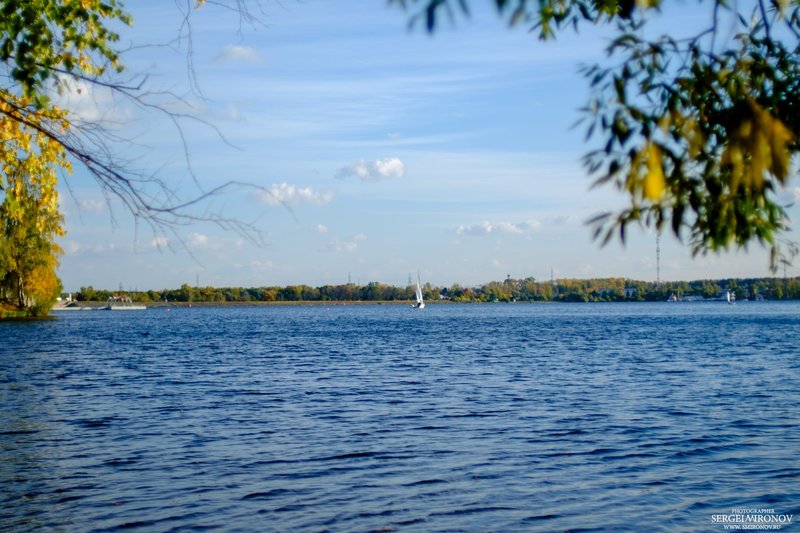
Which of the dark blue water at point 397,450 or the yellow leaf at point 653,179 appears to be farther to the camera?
the dark blue water at point 397,450

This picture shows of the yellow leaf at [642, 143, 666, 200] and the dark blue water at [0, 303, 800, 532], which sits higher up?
the yellow leaf at [642, 143, 666, 200]

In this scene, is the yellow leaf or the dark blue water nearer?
the yellow leaf

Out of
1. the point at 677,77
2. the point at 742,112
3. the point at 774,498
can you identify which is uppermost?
the point at 677,77

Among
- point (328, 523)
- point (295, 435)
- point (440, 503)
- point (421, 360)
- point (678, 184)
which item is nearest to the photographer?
point (678, 184)

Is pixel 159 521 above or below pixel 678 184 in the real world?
below

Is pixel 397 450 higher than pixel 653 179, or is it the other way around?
pixel 653 179

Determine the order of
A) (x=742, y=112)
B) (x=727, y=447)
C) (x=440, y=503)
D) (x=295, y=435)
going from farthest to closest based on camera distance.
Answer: (x=295, y=435), (x=727, y=447), (x=440, y=503), (x=742, y=112)

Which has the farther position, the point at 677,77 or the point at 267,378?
the point at 267,378

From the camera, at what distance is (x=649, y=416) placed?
24453mm

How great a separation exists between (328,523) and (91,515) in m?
4.18

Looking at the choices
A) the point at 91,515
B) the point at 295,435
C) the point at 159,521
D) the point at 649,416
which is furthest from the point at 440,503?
the point at 649,416

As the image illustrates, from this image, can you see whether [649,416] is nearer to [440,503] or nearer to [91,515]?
[440,503]

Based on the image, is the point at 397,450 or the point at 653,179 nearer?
the point at 653,179

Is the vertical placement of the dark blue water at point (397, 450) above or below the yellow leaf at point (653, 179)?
below
